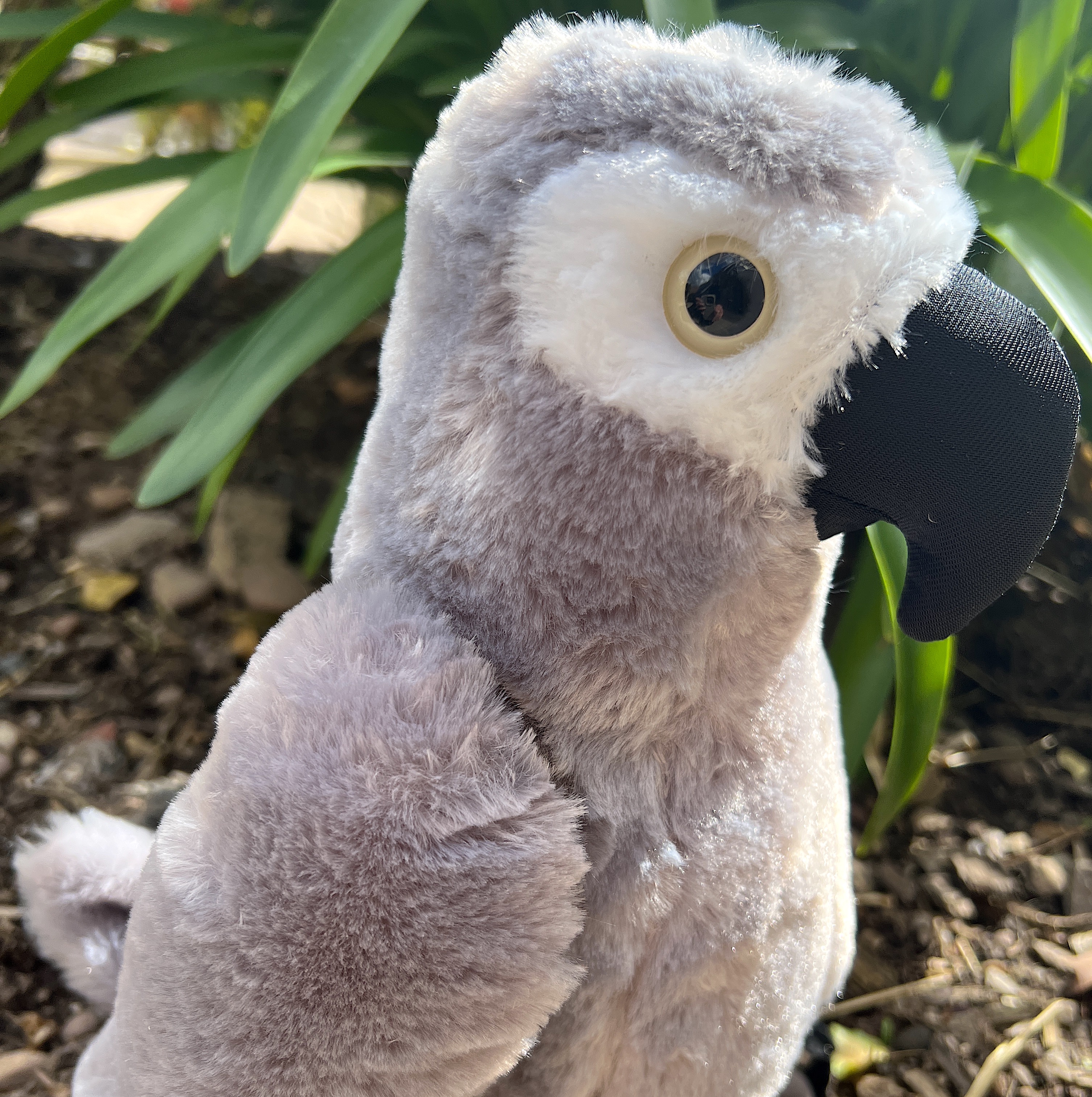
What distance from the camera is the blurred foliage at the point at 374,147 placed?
0.61 metres

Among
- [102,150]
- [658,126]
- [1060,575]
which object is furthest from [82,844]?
[102,150]

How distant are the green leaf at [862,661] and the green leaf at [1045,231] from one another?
28 centimetres

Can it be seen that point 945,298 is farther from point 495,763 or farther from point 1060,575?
point 1060,575

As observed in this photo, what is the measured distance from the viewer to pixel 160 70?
0.86 m

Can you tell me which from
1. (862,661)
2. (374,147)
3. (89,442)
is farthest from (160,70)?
(862,661)

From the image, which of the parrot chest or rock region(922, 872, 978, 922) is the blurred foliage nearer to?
rock region(922, 872, 978, 922)

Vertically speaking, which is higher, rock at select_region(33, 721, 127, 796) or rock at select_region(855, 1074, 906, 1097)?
rock at select_region(855, 1074, 906, 1097)

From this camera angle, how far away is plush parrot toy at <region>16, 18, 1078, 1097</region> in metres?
0.33

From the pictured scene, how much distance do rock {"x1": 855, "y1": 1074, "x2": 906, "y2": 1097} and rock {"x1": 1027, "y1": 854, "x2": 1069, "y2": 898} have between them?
0.87 ft

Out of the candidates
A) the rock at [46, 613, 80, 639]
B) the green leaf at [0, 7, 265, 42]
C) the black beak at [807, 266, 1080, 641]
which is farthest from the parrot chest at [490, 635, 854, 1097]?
the green leaf at [0, 7, 265, 42]

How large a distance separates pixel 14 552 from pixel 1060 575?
4.14ft

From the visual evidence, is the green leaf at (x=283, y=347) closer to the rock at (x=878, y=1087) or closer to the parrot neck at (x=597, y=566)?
the parrot neck at (x=597, y=566)

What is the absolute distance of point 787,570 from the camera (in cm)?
39

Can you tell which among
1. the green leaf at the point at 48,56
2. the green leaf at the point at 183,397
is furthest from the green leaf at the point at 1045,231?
the green leaf at the point at 48,56
